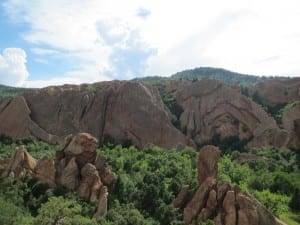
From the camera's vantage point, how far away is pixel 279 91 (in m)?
103

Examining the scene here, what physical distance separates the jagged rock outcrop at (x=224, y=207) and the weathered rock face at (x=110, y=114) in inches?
1487

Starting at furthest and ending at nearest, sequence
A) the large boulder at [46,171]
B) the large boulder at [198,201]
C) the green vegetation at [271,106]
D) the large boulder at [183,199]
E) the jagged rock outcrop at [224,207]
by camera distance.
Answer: the green vegetation at [271,106]
the large boulder at [46,171]
the large boulder at [183,199]
the large boulder at [198,201]
the jagged rock outcrop at [224,207]

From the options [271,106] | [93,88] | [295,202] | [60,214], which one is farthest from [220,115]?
[60,214]

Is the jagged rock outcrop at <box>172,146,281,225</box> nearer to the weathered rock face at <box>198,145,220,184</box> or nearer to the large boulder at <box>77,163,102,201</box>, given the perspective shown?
the weathered rock face at <box>198,145,220,184</box>

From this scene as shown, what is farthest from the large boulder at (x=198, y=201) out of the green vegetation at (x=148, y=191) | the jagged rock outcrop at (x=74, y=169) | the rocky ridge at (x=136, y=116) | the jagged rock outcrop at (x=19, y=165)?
the rocky ridge at (x=136, y=116)

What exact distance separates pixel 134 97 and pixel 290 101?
104 feet

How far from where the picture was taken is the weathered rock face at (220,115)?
89.8 m

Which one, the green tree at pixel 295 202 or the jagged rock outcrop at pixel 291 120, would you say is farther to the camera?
the jagged rock outcrop at pixel 291 120

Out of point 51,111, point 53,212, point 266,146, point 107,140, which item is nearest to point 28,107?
point 51,111

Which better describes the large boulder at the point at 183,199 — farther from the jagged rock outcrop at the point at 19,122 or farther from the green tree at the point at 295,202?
the jagged rock outcrop at the point at 19,122

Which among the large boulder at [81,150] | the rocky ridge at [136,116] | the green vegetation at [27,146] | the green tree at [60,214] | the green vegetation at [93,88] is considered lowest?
the green tree at [60,214]

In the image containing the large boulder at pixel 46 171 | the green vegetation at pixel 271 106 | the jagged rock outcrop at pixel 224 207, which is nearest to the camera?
the jagged rock outcrop at pixel 224 207

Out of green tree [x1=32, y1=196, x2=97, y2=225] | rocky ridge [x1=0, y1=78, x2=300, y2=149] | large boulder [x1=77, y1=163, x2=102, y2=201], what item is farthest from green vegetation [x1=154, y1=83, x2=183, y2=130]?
green tree [x1=32, y1=196, x2=97, y2=225]

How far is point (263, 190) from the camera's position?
2359 inches
